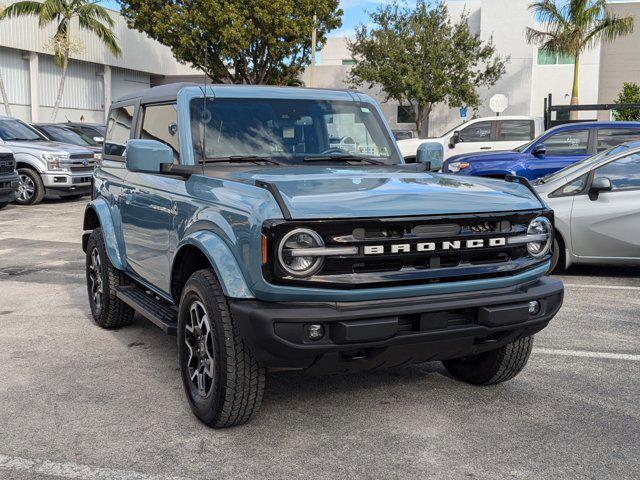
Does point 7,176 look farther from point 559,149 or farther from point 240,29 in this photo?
point 240,29

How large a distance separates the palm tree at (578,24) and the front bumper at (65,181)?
20.6 m

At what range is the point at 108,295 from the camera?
5941 mm

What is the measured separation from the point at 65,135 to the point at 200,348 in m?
17.6

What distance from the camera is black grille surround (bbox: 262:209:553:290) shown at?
3445 millimetres

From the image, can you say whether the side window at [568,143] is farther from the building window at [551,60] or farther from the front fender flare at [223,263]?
the building window at [551,60]

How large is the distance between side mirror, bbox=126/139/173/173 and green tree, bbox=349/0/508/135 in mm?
30702

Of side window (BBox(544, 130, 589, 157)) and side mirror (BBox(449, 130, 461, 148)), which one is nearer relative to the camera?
side window (BBox(544, 130, 589, 157))

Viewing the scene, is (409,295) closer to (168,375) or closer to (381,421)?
(381,421)

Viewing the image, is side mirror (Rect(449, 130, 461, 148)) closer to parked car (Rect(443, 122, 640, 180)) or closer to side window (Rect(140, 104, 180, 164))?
parked car (Rect(443, 122, 640, 180))

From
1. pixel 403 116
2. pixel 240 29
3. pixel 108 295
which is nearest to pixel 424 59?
pixel 403 116

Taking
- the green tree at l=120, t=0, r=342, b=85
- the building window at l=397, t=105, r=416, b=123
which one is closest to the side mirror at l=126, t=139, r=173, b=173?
the green tree at l=120, t=0, r=342, b=85

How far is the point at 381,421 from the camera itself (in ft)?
13.5

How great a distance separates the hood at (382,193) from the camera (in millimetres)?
3533

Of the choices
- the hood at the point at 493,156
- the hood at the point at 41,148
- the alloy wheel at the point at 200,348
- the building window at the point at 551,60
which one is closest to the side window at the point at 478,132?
the hood at the point at 493,156
